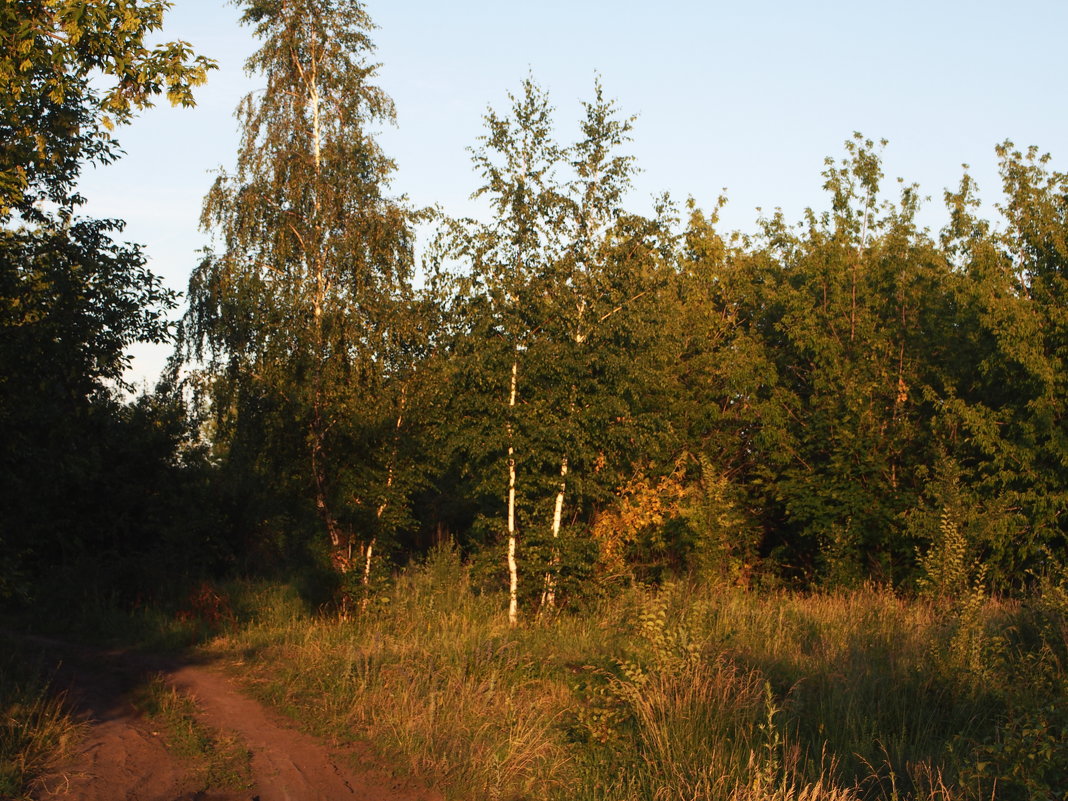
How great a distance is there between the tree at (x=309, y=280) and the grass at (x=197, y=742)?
18.8ft

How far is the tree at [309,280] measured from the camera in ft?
50.1

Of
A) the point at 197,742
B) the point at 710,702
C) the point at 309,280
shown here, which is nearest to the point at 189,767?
the point at 197,742

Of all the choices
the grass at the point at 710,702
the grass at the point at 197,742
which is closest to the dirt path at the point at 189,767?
the grass at the point at 197,742

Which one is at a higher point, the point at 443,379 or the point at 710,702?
the point at 443,379

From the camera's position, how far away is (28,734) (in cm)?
741

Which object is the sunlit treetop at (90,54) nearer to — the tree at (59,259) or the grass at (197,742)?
the tree at (59,259)

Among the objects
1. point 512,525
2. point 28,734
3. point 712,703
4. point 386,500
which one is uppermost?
point 386,500

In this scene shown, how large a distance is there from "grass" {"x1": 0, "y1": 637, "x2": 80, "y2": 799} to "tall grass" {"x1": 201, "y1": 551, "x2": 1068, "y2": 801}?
7.31 ft

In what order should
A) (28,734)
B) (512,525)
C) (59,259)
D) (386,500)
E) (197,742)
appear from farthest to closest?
(386,500) < (512,525) < (59,259) < (197,742) < (28,734)

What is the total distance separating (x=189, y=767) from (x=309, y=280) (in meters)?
9.97

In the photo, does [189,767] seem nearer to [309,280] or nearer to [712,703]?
[712,703]

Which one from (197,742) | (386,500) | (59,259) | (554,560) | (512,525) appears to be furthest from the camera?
(386,500)

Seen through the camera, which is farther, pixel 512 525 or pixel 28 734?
pixel 512 525

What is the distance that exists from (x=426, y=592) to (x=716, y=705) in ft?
26.2
